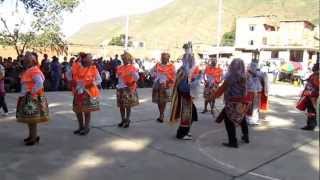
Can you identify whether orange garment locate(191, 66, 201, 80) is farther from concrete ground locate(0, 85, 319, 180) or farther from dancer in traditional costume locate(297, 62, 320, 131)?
dancer in traditional costume locate(297, 62, 320, 131)

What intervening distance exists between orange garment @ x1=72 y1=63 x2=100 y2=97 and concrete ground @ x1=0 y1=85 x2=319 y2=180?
0.81m

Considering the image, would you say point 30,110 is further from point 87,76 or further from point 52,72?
point 52,72

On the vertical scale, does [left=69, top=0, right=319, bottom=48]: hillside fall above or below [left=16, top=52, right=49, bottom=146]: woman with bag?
above

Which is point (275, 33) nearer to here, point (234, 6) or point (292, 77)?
point (292, 77)

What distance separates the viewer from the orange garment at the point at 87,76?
8.80 m

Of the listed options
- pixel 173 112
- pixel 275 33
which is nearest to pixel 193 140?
pixel 173 112

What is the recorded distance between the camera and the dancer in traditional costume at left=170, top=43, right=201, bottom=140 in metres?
8.95

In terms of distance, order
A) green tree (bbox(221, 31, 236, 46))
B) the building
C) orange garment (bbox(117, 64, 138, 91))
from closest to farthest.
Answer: orange garment (bbox(117, 64, 138, 91)) < the building < green tree (bbox(221, 31, 236, 46))

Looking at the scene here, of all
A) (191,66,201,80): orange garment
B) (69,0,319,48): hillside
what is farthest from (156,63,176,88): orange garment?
(69,0,319,48): hillside

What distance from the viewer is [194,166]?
7273 millimetres

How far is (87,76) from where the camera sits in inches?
346

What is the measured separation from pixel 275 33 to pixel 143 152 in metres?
70.5

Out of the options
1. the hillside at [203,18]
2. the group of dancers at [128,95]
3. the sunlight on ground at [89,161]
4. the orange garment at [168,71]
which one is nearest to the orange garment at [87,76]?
the group of dancers at [128,95]

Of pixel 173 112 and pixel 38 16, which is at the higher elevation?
pixel 38 16
